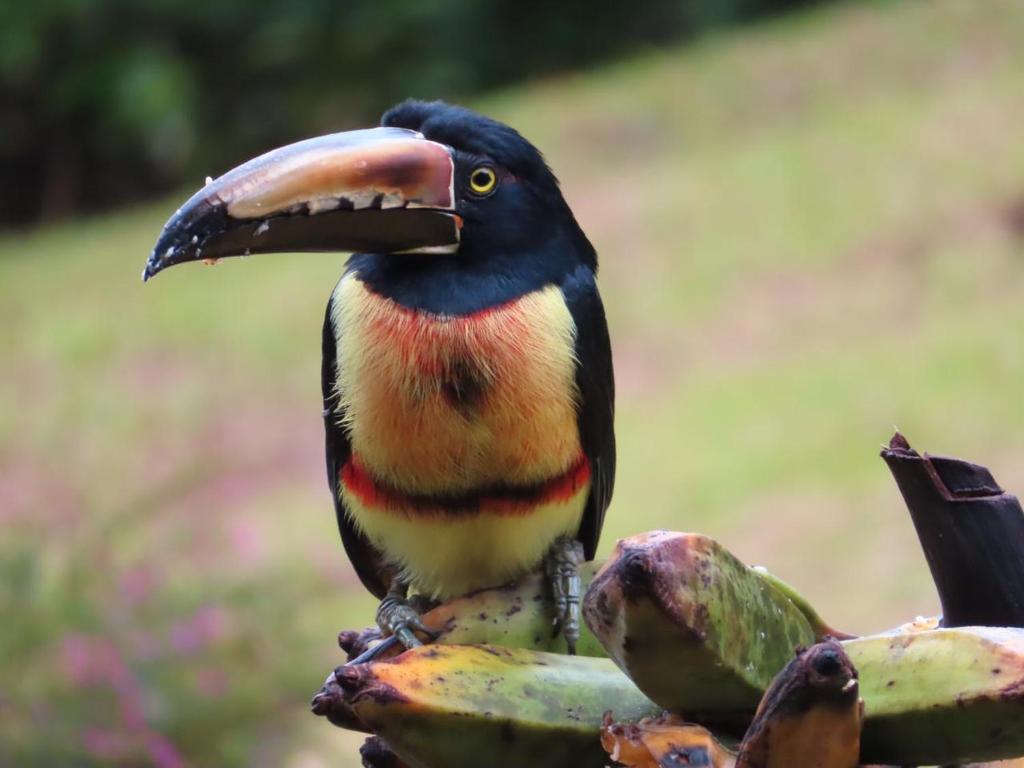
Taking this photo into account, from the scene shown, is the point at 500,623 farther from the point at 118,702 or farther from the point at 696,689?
the point at 118,702

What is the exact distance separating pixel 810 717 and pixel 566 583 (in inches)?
25.3

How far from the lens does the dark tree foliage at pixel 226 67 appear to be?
10047mm

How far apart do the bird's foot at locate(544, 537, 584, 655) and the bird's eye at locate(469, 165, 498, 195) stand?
415 mm

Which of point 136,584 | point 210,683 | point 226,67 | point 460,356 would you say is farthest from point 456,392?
point 226,67

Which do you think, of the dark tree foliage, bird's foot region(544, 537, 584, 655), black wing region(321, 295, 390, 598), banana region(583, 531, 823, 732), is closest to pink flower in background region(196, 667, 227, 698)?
black wing region(321, 295, 390, 598)

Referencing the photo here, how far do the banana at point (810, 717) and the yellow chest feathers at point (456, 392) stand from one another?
73 cm

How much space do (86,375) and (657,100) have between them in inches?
142

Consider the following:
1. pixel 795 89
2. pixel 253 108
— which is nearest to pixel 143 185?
pixel 253 108

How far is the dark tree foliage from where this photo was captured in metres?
10.0

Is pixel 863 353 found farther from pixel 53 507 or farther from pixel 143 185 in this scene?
pixel 143 185

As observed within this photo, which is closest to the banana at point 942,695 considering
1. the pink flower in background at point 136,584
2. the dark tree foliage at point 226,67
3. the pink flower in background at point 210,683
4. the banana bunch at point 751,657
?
the banana bunch at point 751,657

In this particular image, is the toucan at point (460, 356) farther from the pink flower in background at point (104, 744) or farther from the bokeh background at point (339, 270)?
the bokeh background at point (339, 270)

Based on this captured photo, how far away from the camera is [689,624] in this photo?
1.06 metres

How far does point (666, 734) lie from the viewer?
1.09 m
